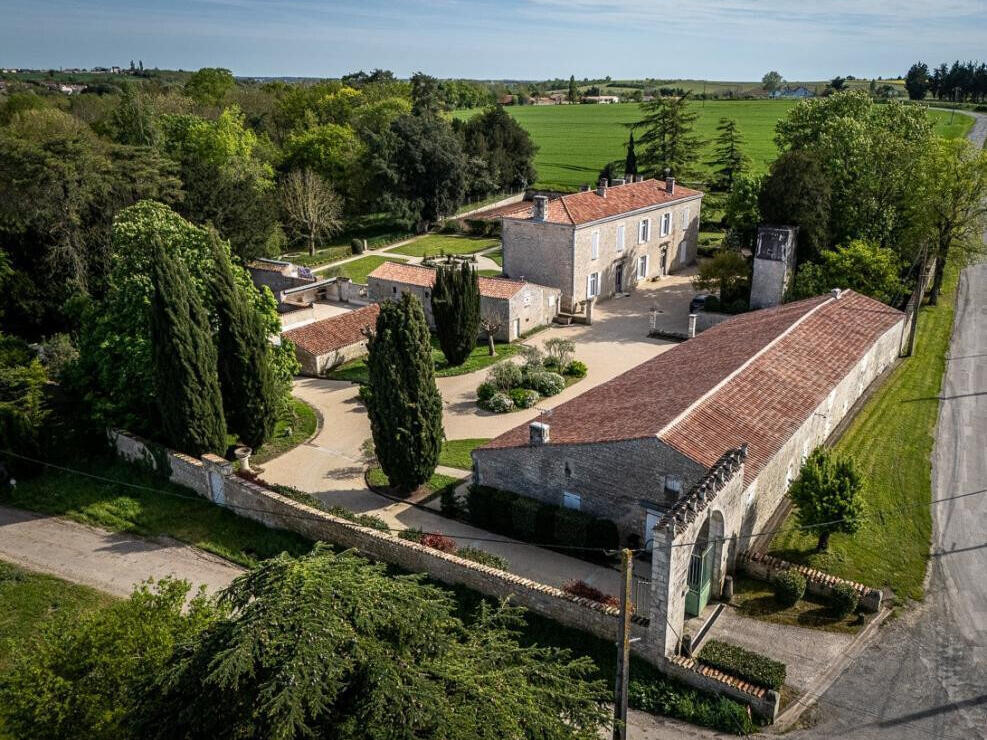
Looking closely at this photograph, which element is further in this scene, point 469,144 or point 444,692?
point 469,144

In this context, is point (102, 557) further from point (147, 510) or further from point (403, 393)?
point (403, 393)

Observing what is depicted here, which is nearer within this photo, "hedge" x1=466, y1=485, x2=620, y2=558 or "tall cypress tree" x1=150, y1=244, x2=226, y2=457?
"hedge" x1=466, y1=485, x2=620, y2=558

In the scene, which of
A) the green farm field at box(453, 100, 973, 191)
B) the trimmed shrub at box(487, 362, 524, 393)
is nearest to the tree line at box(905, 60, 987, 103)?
the green farm field at box(453, 100, 973, 191)

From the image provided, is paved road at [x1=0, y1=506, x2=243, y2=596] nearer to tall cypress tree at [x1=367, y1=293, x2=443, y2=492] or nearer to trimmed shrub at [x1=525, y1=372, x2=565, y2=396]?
tall cypress tree at [x1=367, y1=293, x2=443, y2=492]

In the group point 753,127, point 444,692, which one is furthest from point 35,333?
point 753,127

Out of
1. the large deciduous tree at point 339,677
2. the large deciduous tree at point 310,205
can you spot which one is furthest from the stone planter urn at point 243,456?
the large deciduous tree at point 310,205

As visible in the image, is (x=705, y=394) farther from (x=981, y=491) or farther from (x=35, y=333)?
(x=35, y=333)

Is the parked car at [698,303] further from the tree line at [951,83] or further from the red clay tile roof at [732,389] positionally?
the tree line at [951,83]
